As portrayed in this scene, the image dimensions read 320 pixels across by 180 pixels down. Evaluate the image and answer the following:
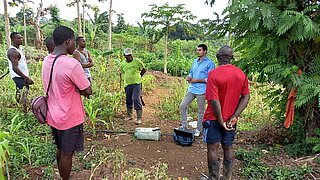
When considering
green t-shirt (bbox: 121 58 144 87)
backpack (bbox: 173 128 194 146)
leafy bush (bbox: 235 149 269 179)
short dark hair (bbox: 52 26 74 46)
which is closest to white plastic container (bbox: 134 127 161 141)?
backpack (bbox: 173 128 194 146)

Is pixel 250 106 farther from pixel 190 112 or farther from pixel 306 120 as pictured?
pixel 306 120

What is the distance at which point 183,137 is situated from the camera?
527cm

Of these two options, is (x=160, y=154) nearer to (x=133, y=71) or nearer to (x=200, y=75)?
(x=200, y=75)

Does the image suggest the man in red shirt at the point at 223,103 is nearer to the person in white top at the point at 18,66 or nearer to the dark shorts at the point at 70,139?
the dark shorts at the point at 70,139

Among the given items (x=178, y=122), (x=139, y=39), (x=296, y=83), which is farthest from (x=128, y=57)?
(x=139, y=39)

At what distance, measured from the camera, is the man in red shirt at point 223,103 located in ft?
11.6

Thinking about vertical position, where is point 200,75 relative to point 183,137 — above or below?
above

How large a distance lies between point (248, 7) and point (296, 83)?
49.4 inches

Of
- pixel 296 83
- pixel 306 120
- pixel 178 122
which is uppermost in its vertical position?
pixel 296 83

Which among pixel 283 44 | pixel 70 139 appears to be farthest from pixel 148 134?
pixel 283 44

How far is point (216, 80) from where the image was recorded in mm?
3527

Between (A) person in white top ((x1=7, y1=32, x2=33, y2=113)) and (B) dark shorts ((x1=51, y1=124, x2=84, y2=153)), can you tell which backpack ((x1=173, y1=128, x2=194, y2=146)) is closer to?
(B) dark shorts ((x1=51, y1=124, x2=84, y2=153))

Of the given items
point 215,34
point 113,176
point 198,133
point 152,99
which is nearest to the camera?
point 113,176

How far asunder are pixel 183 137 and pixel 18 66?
3.19m
